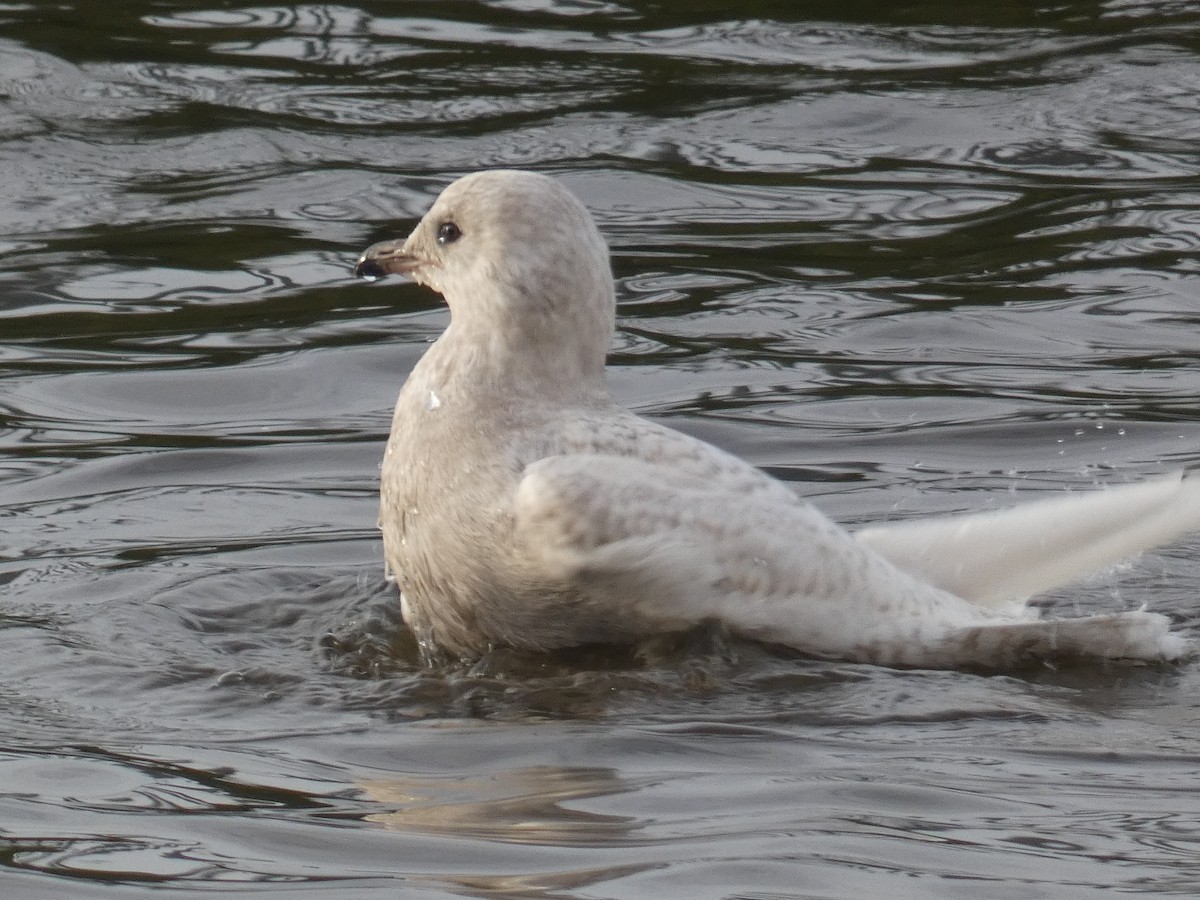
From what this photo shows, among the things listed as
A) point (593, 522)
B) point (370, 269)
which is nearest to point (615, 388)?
point (370, 269)

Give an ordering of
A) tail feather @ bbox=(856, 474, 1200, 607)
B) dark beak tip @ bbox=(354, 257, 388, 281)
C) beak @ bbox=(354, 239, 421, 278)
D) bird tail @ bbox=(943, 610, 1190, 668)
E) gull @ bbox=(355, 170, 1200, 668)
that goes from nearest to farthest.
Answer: gull @ bbox=(355, 170, 1200, 668) < bird tail @ bbox=(943, 610, 1190, 668) < tail feather @ bbox=(856, 474, 1200, 607) < beak @ bbox=(354, 239, 421, 278) < dark beak tip @ bbox=(354, 257, 388, 281)

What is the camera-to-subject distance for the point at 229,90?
12164 millimetres

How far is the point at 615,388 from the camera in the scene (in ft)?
29.2

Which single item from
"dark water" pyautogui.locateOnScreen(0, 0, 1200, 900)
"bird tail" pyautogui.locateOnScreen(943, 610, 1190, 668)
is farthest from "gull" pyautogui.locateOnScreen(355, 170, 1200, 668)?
"dark water" pyautogui.locateOnScreen(0, 0, 1200, 900)

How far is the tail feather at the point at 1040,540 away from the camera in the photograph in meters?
5.96

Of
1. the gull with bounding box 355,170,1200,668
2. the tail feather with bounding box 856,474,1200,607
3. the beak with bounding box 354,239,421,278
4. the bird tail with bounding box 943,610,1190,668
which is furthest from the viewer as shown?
the beak with bounding box 354,239,421,278

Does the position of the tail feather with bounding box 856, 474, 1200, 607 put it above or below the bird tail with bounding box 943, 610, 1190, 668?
above

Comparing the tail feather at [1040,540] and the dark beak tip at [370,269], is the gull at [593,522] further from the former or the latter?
the dark beak tip at [370,269]

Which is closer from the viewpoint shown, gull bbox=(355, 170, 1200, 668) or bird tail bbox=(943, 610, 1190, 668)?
gull bbox=(355, 170, 1200, 668)

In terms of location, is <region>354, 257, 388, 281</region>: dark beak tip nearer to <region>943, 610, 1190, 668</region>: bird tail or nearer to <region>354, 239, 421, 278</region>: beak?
<region>354, 239, 421, 278</region>: beak

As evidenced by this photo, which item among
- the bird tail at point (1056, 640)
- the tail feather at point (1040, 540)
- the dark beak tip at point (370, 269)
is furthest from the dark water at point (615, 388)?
the dark beak tip at point (370, 269)

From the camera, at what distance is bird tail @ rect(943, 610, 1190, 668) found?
5.69m

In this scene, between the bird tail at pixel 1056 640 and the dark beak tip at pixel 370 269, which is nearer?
the bird tail at pixel 1056 640

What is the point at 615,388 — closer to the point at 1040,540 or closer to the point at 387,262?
the point at 387,262
